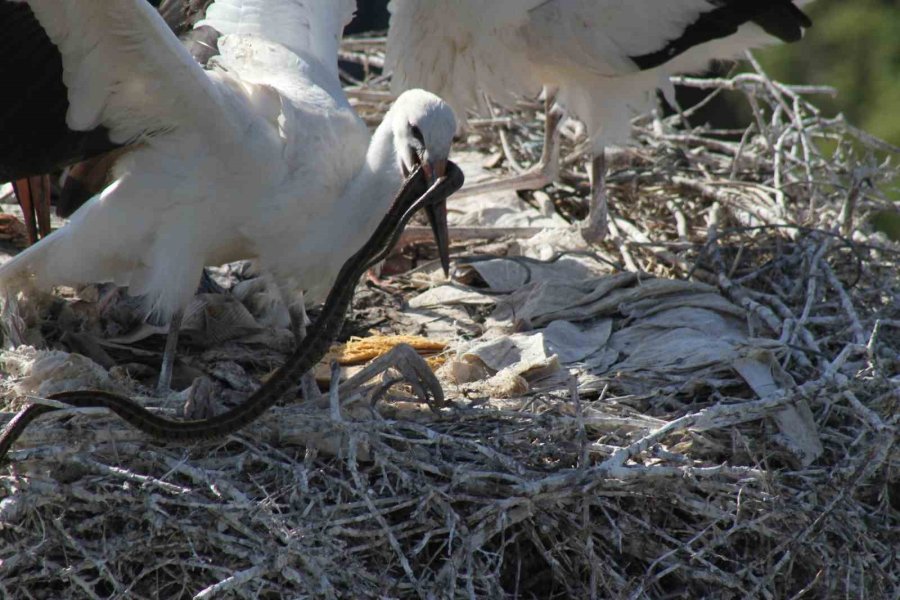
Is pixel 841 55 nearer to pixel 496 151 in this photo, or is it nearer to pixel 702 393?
pixel 496 151

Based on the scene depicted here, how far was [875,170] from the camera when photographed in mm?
4016

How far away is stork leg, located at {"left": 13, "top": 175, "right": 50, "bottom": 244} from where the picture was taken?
3602mm

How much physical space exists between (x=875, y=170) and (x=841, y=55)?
6482mm

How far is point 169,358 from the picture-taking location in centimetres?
306

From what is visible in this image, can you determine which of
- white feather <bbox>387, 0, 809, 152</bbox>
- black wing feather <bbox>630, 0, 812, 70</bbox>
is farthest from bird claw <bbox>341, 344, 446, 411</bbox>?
black wing feather <bbox>630, 0, 812, 70</bbox>

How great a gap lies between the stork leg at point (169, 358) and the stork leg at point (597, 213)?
169 cm

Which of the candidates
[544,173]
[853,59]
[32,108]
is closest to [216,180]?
[32,108]


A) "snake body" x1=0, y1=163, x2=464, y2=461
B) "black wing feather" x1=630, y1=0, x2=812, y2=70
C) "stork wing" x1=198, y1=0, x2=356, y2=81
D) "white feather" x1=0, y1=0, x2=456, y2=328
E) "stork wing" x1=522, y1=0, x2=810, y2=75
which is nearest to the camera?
"snake body" x1=0, y1=163, x2=464, y2=461

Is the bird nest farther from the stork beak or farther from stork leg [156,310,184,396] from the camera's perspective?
the stork beak

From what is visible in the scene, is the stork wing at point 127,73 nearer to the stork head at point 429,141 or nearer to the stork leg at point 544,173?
the stork head at point 429,141

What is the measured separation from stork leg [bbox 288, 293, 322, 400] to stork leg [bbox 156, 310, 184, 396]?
315 millimetres

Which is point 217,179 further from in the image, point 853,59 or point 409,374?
point 853,59

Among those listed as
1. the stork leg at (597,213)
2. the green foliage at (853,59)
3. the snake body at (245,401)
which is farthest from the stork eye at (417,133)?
the green foliage at (853,59)

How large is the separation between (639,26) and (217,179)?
172 cm
